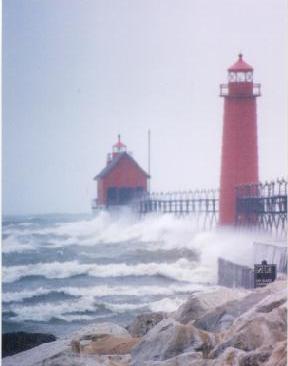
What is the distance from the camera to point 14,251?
5738 mm

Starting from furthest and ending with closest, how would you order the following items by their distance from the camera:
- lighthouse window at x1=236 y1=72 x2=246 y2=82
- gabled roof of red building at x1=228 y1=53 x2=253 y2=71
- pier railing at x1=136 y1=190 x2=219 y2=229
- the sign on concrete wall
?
pier railing at x1=136 y1=190 x2=219 y2=229, lighthouse window at x1=236 y1=72 x2=246 y2=82, gabled roof of red building at x1=228 y1=53 x2=253 y2=71, the sign on concrete wall

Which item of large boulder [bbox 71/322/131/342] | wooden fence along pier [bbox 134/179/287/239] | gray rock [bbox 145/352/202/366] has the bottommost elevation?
large boulder [bbox 71/322/131/342]

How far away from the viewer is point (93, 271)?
5.45 metres

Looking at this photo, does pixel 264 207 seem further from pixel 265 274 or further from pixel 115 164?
pixel 265 274

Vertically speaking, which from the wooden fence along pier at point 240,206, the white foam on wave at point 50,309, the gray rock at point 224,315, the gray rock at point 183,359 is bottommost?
the white foam on wave at point 50,309

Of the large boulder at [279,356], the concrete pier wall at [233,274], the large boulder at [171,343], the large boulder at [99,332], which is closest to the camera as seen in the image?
the large boulder at [279,356]

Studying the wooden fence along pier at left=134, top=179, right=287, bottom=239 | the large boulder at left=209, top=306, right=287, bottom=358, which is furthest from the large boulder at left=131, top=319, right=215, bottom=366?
the wooden fence along pier at left=134, top=179, right=287, bottom=239

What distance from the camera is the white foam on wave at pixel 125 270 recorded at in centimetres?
541

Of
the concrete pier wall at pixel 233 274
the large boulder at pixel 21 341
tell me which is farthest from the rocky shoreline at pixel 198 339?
the concrete pier wall at pixel 233 274

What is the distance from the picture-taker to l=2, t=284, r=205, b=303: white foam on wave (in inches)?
200

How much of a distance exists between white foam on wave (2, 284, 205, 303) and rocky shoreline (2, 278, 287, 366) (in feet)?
3.96

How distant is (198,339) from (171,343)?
0.14 m

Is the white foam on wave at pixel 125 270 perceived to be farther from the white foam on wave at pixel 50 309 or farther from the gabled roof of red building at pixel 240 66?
the gabled roof of red building at pixel 240 66

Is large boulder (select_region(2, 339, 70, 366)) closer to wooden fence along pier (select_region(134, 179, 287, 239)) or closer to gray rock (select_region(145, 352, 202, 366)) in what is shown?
gray rock (select_region(145, 352, 202, 366))
